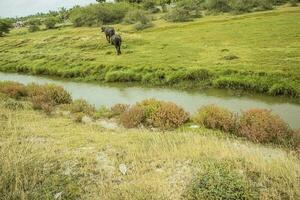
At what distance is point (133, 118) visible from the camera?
15.1 m

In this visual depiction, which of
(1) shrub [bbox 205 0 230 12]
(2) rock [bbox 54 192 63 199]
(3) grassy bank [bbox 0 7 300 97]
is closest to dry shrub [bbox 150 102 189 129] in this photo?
(3) grassy bank [bbox 0 7 300 97]

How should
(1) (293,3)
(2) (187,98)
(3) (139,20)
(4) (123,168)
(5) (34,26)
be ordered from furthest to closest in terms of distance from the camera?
(5) (34,26)
(3) (139,20)
(1) (293,3)
(2) (187,98)
(4) (123,168)

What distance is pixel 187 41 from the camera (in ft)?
114

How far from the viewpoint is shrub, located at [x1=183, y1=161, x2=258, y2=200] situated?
7.40 meters

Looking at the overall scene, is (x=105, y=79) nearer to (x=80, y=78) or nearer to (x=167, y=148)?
(x=80, y=78)

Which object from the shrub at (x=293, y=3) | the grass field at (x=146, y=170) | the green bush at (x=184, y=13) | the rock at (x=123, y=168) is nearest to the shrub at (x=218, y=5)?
the green bush at (x=184, y=13)

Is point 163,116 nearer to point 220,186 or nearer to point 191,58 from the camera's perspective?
point 220,186

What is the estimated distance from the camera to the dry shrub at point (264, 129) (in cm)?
1224

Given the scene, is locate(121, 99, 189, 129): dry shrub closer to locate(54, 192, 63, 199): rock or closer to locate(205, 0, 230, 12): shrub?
locate(54, 192, 63, 199): rock

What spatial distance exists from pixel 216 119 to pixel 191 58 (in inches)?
532

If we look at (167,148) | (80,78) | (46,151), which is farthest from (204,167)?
(80,78)

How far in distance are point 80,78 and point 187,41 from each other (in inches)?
490

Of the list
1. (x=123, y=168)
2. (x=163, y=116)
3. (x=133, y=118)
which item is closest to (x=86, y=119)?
(x=133, y=118)

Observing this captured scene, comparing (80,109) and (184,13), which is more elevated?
(184,13)
